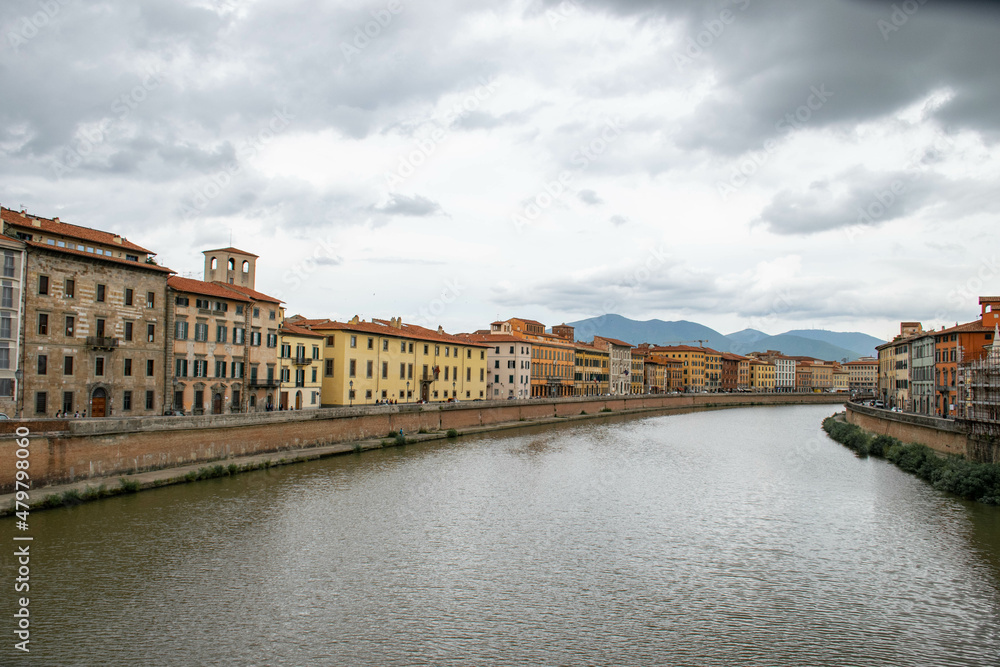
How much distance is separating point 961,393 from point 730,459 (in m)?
14.9

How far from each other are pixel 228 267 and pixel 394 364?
16630mm

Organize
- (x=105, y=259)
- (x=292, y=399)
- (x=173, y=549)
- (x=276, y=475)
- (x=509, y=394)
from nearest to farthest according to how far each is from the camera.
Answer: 1. (x=173, y=549)
2. (x=276, y=475)
3. (x=105, y=259)
4. (x=292, y=399)
5. (x=509, y=394)

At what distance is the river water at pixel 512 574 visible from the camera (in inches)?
595

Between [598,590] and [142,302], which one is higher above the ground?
[142,302]

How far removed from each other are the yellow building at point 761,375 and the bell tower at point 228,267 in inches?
5947

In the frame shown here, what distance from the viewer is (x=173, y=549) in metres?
21.3

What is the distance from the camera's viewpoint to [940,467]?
115ft

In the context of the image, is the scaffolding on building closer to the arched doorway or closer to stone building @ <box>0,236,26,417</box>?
the arched doorway

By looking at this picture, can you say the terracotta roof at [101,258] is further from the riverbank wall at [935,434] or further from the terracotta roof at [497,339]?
the terracotta roof at [497,339]

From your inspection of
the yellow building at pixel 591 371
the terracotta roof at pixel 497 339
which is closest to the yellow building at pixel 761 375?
the yellow building at pixel 591 371

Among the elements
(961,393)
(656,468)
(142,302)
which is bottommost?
(656,468)

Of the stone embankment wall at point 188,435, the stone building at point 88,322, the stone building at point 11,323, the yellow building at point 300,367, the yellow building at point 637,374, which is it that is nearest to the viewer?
the stone embankment wall at point 188,435

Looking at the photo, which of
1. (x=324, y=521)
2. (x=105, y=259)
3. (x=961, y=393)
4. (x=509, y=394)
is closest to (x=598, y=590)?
(x=324, y=521)

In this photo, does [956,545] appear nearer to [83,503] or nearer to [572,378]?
[83,503]
